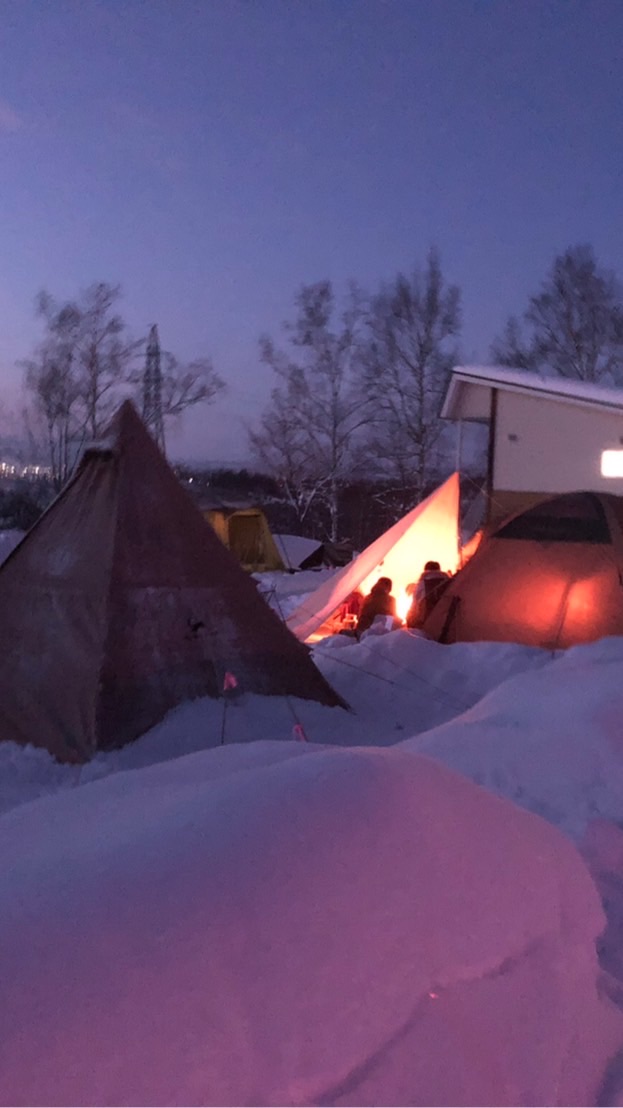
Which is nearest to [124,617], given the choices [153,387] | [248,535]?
[248,535]

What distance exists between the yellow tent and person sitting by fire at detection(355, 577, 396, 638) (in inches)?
413

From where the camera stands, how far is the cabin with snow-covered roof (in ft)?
45.9

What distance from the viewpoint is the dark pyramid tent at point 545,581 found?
8.54 m

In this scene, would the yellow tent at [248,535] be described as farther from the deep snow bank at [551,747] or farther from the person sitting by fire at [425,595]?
the deep snow bank at [551,747]

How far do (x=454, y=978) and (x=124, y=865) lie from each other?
840mm

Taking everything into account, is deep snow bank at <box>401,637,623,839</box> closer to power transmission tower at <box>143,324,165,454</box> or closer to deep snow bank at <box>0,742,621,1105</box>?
deep snow bank at <box>0,742,621,1105</box>

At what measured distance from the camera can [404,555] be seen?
36.7 ft

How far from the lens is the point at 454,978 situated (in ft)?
7.20

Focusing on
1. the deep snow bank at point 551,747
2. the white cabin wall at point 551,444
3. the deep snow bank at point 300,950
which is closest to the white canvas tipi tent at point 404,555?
the white cabin wall at point 551,444

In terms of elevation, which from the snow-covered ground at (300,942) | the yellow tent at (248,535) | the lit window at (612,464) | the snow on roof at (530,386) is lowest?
the yellow tent at (248,535)

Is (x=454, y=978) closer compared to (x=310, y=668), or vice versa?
(x=454, y=978)

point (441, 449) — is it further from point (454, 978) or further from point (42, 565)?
point (454, 978)

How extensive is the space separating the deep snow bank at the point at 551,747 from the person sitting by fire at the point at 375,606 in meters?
4.61

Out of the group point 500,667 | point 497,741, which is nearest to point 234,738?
point 497,741
